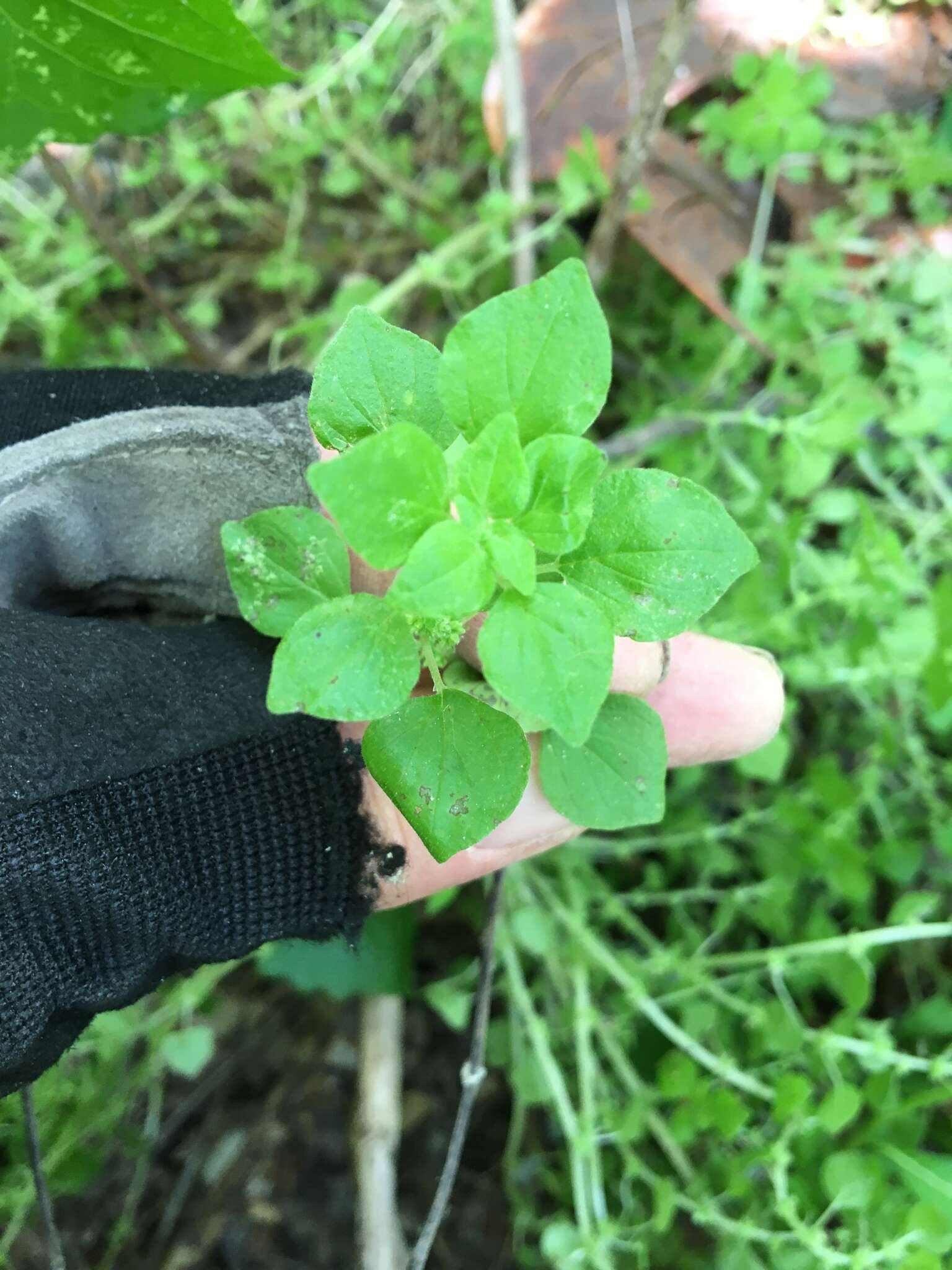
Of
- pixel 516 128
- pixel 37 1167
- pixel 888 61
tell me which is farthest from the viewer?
pixel 888 61

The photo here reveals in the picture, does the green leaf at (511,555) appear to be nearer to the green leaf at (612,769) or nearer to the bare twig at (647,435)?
the green leaf at (612,769)

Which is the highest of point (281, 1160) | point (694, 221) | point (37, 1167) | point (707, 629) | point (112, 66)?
point (112, 66)

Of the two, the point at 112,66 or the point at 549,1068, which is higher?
the point at 112,66

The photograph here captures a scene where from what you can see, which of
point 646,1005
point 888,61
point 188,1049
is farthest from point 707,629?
point 888,61

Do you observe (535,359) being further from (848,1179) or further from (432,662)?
(848,1179)

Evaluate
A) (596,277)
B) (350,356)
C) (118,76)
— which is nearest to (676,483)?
(350,356)

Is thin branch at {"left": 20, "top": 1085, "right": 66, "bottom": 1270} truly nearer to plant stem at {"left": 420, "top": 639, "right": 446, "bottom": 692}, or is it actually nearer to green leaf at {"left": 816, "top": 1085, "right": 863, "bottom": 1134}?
plant stem at {"left": 420, "top": 639, "right": 446, "bottom": 692}

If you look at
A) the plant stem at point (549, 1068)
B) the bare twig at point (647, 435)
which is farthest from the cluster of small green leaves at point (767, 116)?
the plant stem at point (549, 1068)
